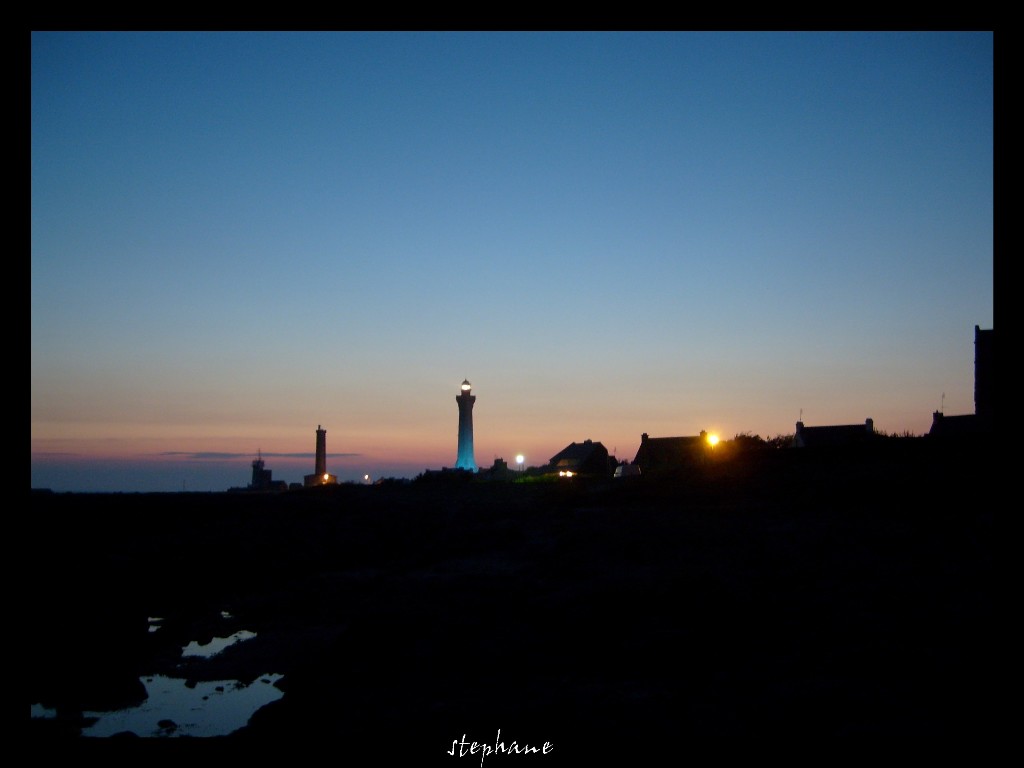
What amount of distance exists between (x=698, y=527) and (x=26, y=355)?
1384cm

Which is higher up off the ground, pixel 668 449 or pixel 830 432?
pixel 830 432

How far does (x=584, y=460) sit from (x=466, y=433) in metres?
11.0

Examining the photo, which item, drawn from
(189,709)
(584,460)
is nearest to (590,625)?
(189,709)

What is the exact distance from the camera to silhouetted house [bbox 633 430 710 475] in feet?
164

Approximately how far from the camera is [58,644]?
30.2ft

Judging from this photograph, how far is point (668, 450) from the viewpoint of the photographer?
5225 centimetres

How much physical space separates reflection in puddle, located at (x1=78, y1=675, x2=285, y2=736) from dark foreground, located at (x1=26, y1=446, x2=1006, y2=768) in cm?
29

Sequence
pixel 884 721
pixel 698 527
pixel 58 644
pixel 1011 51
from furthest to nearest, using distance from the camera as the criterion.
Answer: pixel 698 527 < pixel 58 644 < pixel 884 721 < pixel 1011 51

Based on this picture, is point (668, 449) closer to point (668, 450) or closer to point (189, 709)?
point (668, 450)

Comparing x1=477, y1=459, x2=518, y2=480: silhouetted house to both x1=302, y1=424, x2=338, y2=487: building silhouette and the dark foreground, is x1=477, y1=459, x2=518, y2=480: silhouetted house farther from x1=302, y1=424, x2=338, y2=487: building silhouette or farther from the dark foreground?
the dark foreground

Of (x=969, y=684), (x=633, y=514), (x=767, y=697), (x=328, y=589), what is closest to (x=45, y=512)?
(x=328, y=589)

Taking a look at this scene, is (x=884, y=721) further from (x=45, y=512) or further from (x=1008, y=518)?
(x=45, y=512)

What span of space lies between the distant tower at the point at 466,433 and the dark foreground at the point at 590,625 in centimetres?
4261

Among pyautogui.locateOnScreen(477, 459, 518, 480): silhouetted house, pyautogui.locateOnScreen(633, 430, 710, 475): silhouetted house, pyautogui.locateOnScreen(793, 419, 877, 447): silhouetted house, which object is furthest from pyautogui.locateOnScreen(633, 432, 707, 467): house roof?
pyautogui.locateOnScreen(477, 459, 518, 480): silhouetted house
